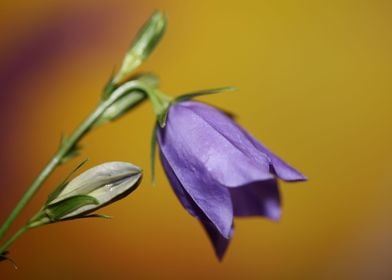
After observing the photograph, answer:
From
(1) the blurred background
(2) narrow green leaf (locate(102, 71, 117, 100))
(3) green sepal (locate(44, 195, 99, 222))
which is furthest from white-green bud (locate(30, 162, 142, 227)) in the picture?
(1) the blurred background

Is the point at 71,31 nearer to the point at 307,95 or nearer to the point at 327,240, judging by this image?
the point at 307,95

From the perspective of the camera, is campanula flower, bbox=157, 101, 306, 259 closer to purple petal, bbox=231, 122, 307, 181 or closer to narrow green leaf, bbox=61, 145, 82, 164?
purple petal, bbox=231, 122, 307, 181

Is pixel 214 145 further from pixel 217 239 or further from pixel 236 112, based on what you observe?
pixel 236 112

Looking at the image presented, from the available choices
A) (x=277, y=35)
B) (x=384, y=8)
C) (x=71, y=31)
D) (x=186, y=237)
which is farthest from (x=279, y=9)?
(x=186, y=237)

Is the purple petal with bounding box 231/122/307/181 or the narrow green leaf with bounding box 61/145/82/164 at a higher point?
the narrow green leaf with bounding box 61/145/82/164

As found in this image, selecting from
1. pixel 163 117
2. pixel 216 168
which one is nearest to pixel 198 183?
pixel 216 168

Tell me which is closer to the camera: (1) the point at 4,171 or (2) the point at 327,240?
(1) the point at 4,171
